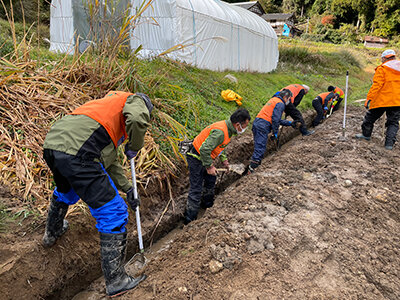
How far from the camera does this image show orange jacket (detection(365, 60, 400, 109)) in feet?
16.7

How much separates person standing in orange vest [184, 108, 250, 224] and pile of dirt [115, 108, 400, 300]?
0.43 meters

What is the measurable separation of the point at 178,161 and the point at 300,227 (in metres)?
2.16

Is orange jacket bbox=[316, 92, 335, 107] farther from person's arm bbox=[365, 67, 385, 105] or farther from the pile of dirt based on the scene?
the pile of dirt

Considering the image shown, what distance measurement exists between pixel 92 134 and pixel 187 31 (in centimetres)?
765

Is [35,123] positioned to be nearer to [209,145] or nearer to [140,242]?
[140,242]

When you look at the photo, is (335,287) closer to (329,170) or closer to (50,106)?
(329,170)

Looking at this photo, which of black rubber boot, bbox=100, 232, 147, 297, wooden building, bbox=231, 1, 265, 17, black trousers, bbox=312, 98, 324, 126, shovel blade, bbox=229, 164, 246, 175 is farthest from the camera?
wooden building, bbox=231, 1, 265, 17

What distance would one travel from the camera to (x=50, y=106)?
394 cm

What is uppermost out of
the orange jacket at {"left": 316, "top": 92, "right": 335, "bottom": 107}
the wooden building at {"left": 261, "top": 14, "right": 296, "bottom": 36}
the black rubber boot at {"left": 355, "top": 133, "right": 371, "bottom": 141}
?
the wooden building at {"left": 261, "top": 14, "right": 296, "bottom": 36}

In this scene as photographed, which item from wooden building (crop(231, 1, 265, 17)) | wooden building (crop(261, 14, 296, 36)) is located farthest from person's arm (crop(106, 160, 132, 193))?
wooden building (crop(261, 14, 296, 36))

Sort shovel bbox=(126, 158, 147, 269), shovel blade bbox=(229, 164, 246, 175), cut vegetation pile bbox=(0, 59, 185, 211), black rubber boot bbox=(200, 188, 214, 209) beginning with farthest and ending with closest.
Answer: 1. shovel blade bbox=(229, 164, 246, 175)
2. black rubber boot bbox=(200, 188, 214, 209)
3. cut vegetation pile bbox=(0, 59, 185, 211)
4. shovel bbox=(126, 158, 147, 269)

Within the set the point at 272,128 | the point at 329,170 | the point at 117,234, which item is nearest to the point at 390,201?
the point at 329,170

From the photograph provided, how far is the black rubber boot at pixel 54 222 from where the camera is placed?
8.27 ft

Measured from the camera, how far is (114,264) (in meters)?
2.32
